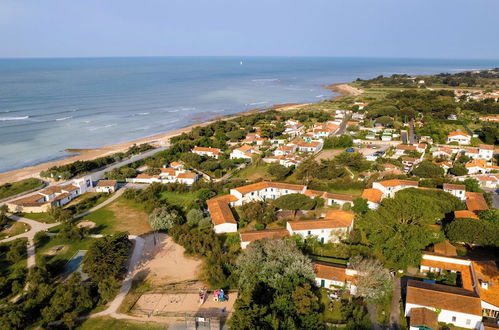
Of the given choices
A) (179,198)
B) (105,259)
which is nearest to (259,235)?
(105,259)

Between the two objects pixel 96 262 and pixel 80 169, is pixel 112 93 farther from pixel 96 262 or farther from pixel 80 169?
pixel 96 262

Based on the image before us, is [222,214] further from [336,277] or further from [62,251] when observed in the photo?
[62,251]

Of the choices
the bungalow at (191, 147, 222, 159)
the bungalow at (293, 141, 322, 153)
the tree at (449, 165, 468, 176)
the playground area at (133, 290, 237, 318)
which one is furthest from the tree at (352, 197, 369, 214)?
the bungalow at (191, 147, 222, 159)

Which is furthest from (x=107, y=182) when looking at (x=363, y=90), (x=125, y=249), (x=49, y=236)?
Result: (x=363, y=90)

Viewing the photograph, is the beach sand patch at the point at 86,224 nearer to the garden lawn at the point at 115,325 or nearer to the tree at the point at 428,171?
the garden lawn at the point at 115,325

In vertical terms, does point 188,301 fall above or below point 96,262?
below

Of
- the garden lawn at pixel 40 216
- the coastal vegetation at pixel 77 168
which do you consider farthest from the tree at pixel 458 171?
the coastal vegetation at pixel 77 168

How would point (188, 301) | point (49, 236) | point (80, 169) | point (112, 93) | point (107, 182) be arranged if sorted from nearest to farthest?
1. point (188, 301)
2. point (49, 236)
3. point (107, 182)
4. point (80, 169)
5. point (112, 93)
